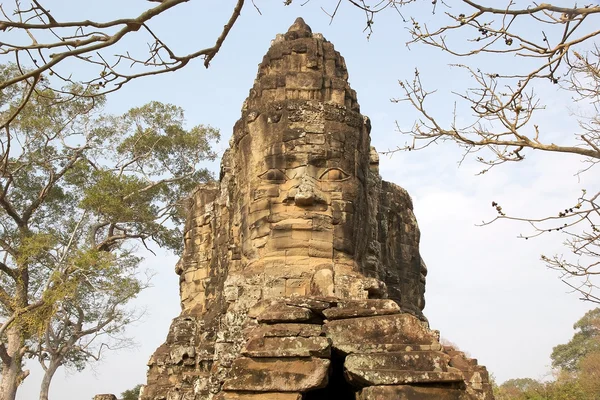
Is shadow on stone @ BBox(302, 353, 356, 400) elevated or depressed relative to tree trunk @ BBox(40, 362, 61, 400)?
depressed

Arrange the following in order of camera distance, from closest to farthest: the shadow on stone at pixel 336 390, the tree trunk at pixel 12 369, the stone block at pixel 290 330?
the stone block at pixel 290 330 → the shadow on stone at pixel 336 390 → the tree trunk at pixel 12 369

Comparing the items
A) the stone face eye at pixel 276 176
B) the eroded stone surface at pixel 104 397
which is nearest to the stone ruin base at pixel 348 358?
the stone face eye at pixel 276 176

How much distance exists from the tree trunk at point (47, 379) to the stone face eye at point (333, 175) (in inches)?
517

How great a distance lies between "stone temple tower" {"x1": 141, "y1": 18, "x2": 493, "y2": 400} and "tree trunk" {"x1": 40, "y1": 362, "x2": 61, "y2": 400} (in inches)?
293

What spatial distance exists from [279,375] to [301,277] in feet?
11.5

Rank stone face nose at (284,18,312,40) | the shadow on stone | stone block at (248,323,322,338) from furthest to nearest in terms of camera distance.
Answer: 1. stone face nose at (284,18,312,40)
2. the shadow on stone
3. stone block at (248,323,322,338)

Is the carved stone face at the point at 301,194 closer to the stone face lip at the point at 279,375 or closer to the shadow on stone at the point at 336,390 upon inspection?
the shadow on stone at the point at 336,390

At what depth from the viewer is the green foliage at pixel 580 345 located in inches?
1470

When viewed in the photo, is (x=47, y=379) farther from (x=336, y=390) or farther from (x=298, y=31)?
(x=336, y=390)

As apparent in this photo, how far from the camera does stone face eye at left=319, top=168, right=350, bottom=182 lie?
10.5 meters

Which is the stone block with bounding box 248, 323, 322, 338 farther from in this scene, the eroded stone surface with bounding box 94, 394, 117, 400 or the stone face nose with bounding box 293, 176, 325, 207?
the eroded stone surface with bounding box 94, 394, 117, 400

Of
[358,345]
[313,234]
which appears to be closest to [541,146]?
[358,345]

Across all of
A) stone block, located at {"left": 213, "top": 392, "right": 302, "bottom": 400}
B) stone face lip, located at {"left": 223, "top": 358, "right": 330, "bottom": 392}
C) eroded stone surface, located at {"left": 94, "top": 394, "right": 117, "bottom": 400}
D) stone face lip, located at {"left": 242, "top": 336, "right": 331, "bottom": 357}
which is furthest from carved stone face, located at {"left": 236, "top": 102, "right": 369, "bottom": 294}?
eroded stone surface, located at {"left": 94, "top": 394, "right": 117, "bottom": 400}

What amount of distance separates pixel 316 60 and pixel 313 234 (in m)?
3.04
